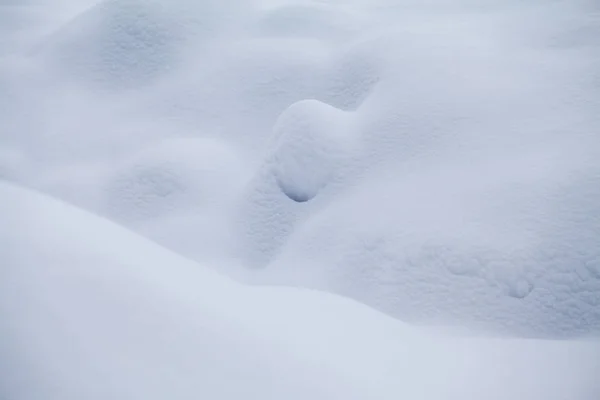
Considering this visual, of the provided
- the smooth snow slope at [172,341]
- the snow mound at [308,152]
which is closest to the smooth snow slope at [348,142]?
the snow mound at [308,152]

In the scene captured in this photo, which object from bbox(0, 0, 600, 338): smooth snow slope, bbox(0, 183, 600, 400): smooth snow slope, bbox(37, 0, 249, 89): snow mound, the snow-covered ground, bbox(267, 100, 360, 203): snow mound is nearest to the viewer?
bbox(0, 183, 600, 400): smooth snow slope

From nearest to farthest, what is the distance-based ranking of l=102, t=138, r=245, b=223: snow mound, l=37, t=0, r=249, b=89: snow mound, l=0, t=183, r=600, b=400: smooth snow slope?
l=0, t=183, r=600, b=400: smooth snow slope
l=102, t=138, r=245, b=223: snow mound
l=37, t=0, r=249, b=89: snow mound

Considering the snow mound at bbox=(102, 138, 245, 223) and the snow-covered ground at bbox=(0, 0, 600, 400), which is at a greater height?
the snow-covered ground at bbox=(0, 0, 600, 400)

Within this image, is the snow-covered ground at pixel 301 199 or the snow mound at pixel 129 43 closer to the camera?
the snow-covered ground at pixel 301 199

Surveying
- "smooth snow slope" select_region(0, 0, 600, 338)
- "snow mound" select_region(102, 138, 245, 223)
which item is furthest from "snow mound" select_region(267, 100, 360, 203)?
"snow mound" select_region(102, 138, 245, 223)

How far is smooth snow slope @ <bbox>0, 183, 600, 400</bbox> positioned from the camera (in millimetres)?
869

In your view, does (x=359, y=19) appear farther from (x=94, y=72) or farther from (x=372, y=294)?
(x=372, y=294)

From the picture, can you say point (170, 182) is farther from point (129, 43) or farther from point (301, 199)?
point (129, 43)

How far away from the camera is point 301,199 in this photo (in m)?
2.92

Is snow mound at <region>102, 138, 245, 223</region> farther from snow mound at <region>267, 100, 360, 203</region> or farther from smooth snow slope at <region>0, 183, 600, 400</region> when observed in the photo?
smooth snow slope at <region>0, 183, 600, 400</region>

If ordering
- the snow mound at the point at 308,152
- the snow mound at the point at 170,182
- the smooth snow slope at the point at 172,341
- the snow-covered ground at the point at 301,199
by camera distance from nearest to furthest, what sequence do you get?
the smooth snow slope at the point at 172,341, the snow-covered ground at the point at 301,199, the snow mound at the point at 308,152, the snow mound at the point at 170,182

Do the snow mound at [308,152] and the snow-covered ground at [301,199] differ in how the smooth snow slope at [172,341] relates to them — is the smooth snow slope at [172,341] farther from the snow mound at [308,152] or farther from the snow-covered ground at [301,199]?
the snow mound at [308,152]

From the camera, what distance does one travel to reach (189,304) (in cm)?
106

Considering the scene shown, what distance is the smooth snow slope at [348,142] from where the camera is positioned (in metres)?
2.13
